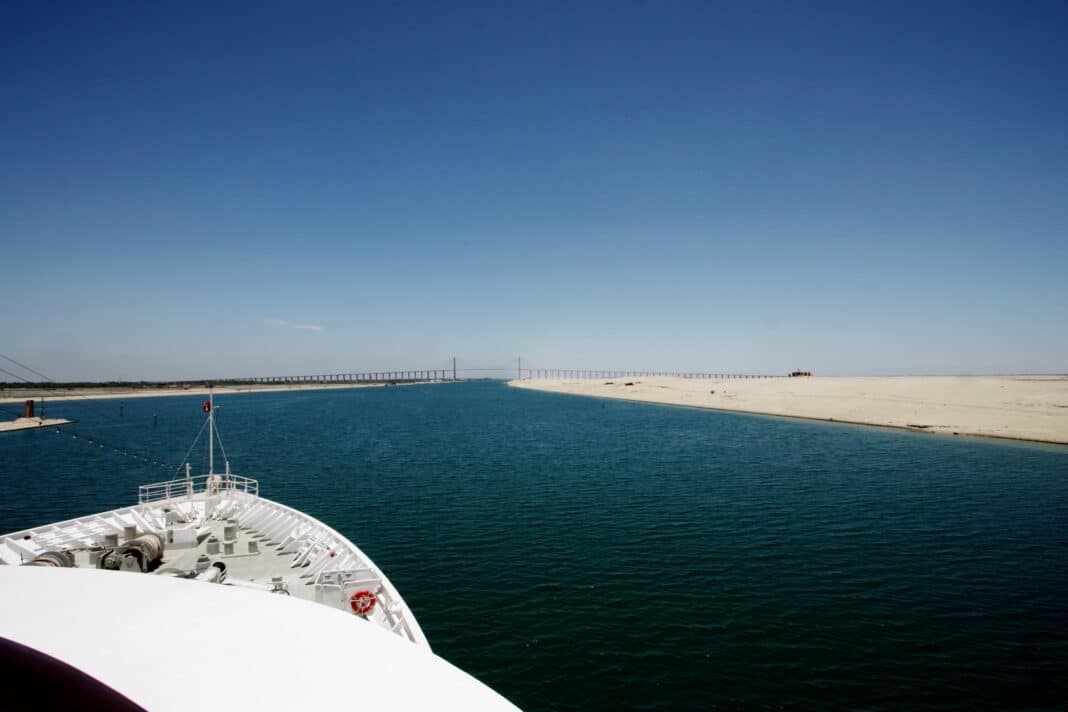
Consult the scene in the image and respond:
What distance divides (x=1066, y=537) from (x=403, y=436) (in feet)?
238

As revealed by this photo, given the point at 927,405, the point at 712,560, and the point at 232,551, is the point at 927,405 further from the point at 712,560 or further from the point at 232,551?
the point at 232,551

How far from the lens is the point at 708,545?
2831 cm

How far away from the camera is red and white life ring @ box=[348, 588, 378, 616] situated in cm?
1717

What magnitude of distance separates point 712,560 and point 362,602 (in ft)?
55.9

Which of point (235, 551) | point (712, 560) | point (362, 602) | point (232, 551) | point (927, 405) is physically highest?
point (927, 405)

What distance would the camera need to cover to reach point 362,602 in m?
17.3

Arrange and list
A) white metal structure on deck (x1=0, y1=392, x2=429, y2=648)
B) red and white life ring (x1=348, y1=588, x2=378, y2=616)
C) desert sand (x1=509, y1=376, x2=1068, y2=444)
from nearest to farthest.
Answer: red and white life ring (x1=348, y1=588, x2=378, y2=616) < white metal structure on deck (x1=0, y1=392, x2=429, y2=648) < desert sand (x1=509, y1=376, x2=1068, y2=444)

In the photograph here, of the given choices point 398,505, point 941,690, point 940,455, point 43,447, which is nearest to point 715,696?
point 941,690

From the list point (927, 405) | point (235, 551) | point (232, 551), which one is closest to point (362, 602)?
point (232, 551)

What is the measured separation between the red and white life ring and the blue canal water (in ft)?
9.75

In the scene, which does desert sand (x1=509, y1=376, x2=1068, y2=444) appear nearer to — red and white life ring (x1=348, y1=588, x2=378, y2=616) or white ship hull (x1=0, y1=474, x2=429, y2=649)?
white ship hull (x1=0, y1=474, x2=429, y2=649)

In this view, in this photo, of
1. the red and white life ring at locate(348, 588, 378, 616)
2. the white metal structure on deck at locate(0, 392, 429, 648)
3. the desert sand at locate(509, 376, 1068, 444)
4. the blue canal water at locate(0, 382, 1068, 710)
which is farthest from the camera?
the desert sand at locate(509, 376, 1068, 444)

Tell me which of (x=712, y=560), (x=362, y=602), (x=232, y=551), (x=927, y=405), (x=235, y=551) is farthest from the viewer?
(x=927, y=405)

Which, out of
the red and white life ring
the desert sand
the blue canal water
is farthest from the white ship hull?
the desert sand
